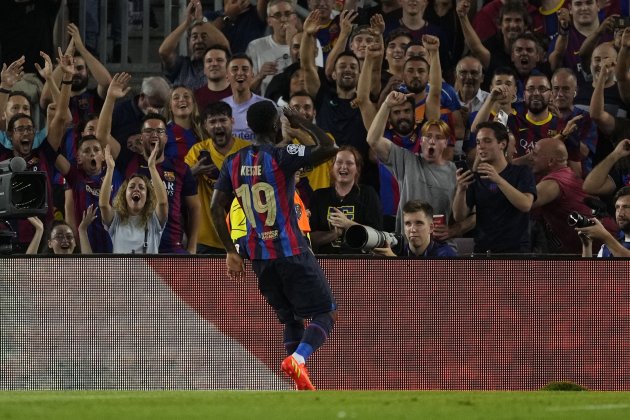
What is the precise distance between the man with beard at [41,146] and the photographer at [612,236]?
4.85 meters

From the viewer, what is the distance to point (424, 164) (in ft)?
38.2

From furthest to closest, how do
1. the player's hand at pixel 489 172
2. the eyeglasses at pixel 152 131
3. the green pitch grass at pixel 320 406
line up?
1. the eyeglasses at pixel 152 131
2. the player's hand at pixel 489 172
3. the green pitch grass at pixel 320 406

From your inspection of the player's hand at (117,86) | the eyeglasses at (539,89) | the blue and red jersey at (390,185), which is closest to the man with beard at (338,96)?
the blue and red jersey at (390,185)

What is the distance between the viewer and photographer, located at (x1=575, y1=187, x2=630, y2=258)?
32.9ft

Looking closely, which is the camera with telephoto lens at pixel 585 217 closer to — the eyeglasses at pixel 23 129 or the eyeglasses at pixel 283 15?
the eyeglasses at pixel 283 15

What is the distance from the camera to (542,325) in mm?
10039

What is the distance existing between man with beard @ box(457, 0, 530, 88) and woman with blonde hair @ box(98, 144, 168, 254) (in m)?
3.61

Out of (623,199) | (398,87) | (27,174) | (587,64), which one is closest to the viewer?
(27,174)

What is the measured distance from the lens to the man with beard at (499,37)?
1318cm

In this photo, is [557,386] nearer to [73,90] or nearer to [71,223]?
[71,223]

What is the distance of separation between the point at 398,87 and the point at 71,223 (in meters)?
3.22

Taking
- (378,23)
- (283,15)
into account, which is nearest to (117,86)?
(283,15)

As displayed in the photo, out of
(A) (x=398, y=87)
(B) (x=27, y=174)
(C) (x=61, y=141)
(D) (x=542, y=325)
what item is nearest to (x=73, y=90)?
(C) (x=61, y=141)

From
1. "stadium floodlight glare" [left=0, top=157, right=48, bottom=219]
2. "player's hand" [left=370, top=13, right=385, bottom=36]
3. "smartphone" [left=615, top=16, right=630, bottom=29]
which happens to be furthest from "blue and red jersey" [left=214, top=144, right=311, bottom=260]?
"smartphone" [left=615, top=16, right=630, bottom=29]
